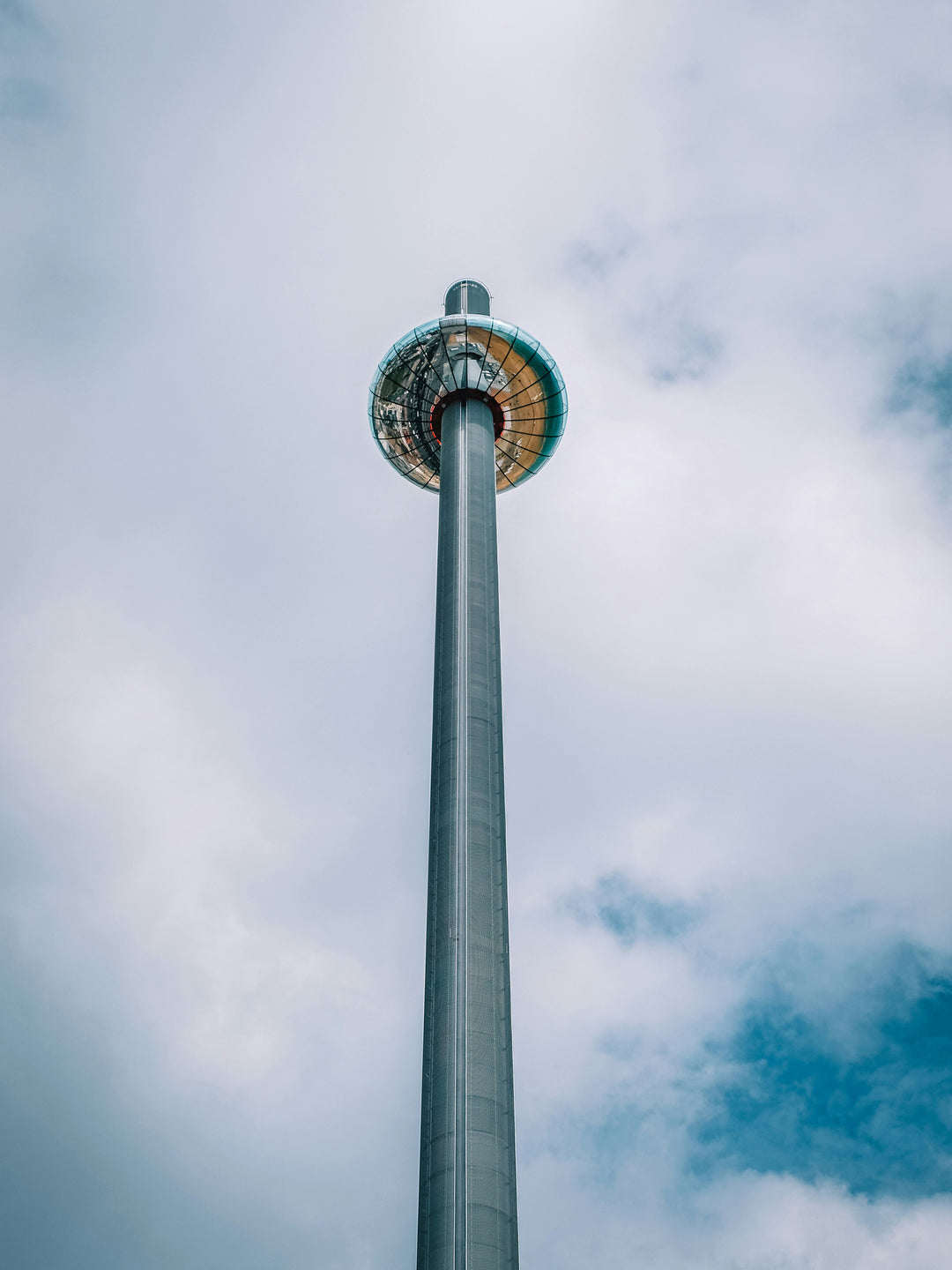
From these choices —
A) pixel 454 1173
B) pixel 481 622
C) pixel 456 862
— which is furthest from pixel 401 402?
pixel 454 1173

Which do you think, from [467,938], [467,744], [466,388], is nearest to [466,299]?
[466,388]

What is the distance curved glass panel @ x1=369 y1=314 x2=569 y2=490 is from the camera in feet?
153

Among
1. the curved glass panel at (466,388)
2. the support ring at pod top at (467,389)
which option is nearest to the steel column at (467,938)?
the support ring at pod top at (467,389)

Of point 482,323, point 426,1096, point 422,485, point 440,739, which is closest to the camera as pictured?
point 426,1096

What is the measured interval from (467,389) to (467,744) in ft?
62.6

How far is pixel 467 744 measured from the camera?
106 ft

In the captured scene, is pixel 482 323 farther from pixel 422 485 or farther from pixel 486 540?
pixel 486 540

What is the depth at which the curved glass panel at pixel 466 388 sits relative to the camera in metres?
46.5

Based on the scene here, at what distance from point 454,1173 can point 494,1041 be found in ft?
10.7

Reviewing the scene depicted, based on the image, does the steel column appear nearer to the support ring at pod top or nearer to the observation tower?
the observation tower

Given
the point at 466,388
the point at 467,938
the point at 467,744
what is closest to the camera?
the point at 467,938

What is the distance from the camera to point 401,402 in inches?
1934

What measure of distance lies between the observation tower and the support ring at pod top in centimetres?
6

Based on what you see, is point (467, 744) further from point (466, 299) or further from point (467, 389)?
point (466, 299)
